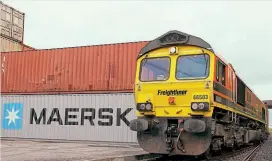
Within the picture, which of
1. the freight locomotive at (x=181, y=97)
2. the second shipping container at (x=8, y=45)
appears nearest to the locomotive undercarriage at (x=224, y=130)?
the freight locomotive at (x=181, y=97)

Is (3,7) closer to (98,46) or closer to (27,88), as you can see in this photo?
(27,88)

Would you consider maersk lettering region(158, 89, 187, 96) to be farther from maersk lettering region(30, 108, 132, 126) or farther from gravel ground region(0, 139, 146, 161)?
maersk lettering region(30, 108, 132, 126)

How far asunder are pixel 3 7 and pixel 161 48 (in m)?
18.7

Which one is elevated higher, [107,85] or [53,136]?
[107,85]

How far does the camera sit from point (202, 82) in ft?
29.1

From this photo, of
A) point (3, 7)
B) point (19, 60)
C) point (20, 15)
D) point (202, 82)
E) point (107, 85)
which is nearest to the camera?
point (202, 82)

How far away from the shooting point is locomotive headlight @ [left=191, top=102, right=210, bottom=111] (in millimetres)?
8547

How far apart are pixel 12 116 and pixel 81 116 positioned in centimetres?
473

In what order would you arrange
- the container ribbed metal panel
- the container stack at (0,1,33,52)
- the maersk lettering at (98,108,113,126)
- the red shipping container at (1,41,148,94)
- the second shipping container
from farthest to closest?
the container stack at (0,1,33,52) → the second shipping container → the red shipping container at (1,41,148,94) → the maersk lettering at (98,108,113,126) → the container ribbed metal panel

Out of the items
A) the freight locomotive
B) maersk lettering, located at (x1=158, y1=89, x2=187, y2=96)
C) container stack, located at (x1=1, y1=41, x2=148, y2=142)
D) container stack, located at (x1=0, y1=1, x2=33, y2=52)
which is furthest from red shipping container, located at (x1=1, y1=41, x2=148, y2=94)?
maersk lettering, located at (x1=158, y1=89, x2=187, y2=96)

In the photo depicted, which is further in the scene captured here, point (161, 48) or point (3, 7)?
point (3, 7)

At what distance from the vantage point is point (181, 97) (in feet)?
29.6

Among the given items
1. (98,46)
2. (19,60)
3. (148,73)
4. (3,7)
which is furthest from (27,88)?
(148,73)

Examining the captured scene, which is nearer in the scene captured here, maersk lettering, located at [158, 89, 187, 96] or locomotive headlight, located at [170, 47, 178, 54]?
maersk lettering, located at [158, 89, 187, 96]
